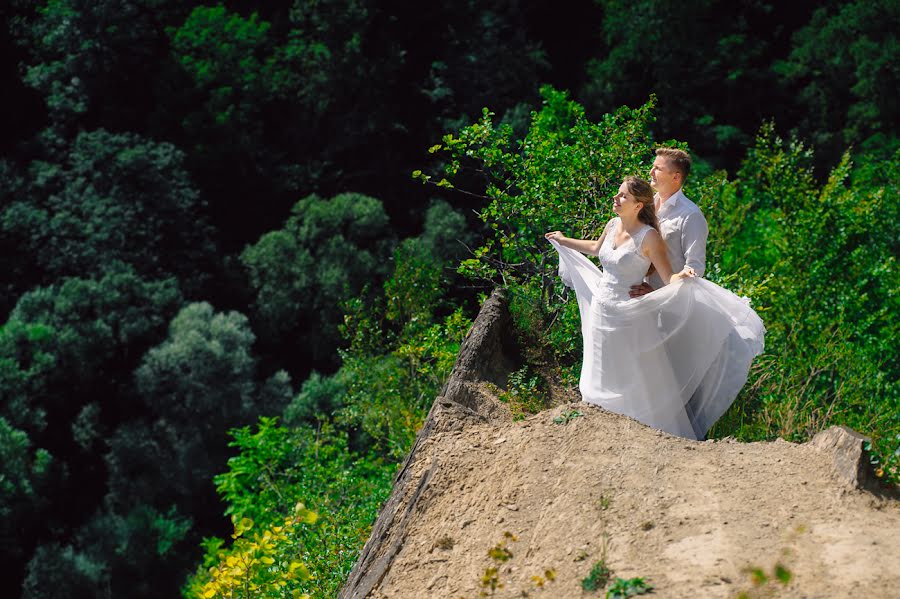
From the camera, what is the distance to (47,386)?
84.8 ft

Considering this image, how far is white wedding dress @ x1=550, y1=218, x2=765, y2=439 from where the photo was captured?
7.35 m

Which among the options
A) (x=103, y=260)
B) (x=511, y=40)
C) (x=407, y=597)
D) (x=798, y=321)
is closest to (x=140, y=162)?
(x=103, y=260)

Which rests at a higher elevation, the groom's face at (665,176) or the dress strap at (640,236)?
the groom's face at (665,176)

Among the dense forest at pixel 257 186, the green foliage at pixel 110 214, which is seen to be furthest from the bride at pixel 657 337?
the green foliage at pixel 110 214

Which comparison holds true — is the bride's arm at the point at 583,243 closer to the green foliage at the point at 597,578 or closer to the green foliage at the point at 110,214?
the green foliage at the point at 597,578

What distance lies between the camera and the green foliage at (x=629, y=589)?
4.84 meters

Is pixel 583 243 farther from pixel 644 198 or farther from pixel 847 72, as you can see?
pixel 847 72

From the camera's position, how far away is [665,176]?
291 inches

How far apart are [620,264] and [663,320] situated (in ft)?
1.51

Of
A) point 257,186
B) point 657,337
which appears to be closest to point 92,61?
point 257,186

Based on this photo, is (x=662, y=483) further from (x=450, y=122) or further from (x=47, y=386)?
(x=450, y=122)

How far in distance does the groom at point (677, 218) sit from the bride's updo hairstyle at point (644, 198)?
15 centimetres

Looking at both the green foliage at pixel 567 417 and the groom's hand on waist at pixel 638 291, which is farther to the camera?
the groom's hand on waist at pixel 638 291

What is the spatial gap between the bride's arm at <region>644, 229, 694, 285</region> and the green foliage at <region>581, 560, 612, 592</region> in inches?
99.0
